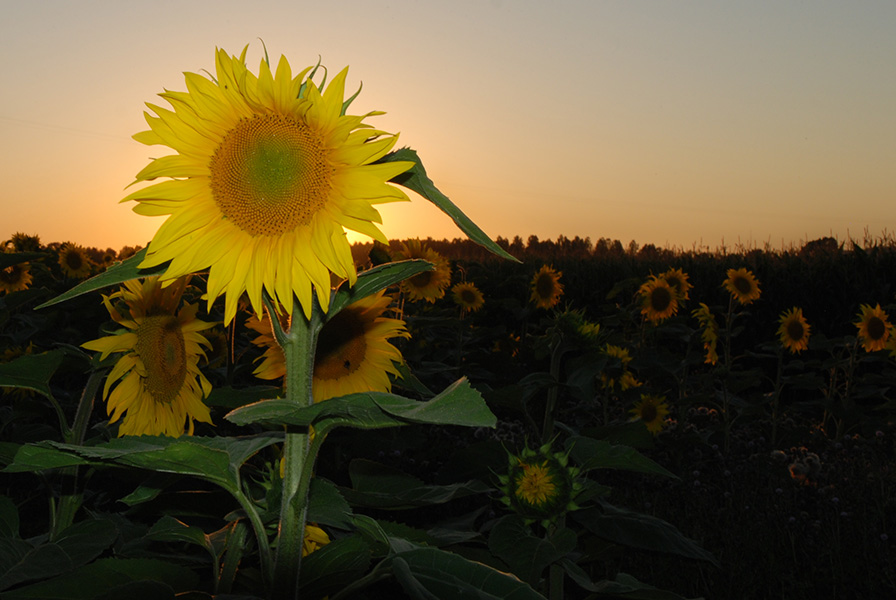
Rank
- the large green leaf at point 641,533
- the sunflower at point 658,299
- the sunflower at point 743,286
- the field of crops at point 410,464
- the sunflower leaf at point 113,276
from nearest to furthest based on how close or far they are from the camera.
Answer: the sunflower leaf at point 113,276 < the field of crops at point 410,464 < the large green leaf at point 641,533 < the sunflower at point 658,299 < the sunflower at point 743,286

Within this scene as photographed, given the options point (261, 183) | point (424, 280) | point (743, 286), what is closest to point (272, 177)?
point (261, 183)

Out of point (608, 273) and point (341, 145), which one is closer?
point (341, 145)

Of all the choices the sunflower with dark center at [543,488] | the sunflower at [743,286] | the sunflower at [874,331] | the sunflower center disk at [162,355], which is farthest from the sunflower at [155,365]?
the sunflower at [874,331]

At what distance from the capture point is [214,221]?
120cm

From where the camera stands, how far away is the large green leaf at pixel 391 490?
1.39 m

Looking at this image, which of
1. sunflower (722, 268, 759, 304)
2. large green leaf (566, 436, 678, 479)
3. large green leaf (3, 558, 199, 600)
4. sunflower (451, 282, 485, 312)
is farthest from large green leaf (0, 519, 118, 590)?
sunflower (722, 268, 759, 304)

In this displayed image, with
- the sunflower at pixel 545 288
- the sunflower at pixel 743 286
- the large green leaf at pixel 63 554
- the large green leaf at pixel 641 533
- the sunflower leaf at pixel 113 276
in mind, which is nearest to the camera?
the sunflower leaf at pixel 113 276

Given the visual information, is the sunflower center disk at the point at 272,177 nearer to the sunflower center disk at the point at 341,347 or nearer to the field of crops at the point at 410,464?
the field of crops at the point at 410,464

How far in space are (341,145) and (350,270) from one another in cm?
22

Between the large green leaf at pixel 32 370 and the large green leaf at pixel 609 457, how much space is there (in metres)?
1.31

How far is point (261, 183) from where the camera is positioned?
1.19 metres

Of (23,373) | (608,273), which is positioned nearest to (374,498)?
(23,373)

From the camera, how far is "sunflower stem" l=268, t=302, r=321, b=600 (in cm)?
104

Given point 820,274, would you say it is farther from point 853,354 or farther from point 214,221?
point 214,221
